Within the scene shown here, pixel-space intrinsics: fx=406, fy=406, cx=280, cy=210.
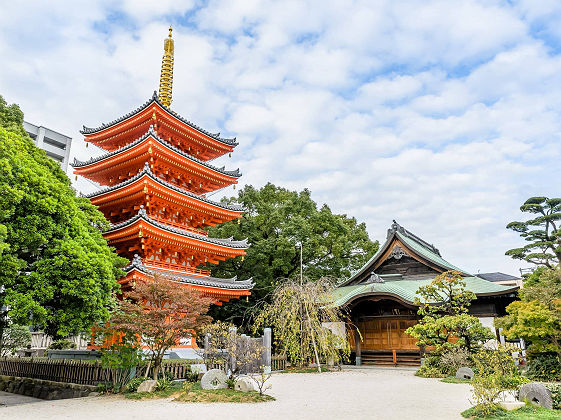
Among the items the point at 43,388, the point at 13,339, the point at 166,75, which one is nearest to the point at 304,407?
the point at 43,388

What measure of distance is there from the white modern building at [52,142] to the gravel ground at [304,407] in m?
51.8

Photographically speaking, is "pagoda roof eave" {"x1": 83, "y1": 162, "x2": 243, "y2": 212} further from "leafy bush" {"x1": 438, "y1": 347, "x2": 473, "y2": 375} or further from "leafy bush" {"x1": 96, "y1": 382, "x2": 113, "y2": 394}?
"leafy bush" {"x1": 438, "y1": 347, "x2": 473, "y2": 375}

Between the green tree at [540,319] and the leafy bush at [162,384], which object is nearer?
the leafy bush at [162,384]

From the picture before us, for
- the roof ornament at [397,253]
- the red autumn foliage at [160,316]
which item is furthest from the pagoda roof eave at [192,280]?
the roof ornament at [397,253]

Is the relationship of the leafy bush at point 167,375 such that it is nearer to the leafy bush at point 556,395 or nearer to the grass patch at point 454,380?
the grass patch at point 454,380

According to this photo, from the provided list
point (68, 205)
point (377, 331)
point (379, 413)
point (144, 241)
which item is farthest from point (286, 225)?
point (379, 413)

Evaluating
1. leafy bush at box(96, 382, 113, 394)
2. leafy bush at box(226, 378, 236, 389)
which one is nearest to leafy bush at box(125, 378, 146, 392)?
leafy bush at box(96, 382, 113, 394)

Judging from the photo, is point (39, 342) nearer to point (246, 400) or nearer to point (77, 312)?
point (77, 312)

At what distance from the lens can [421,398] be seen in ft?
31.6

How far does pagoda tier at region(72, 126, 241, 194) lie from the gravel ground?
1077 centimetres

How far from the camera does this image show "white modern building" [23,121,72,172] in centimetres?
5306

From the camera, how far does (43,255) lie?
10.5 metres

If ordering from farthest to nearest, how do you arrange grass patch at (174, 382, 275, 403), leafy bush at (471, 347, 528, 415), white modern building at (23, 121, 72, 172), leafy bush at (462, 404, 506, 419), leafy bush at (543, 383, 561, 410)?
white modern building at (23, 121, 72, 172)
grass patch at (174, 382, 275, 403)
leafy bush at (543, 383, 561, 410)
leafy bush at (471, 347, 528, 415)
leafy bush at (462, 404, 506, 419)

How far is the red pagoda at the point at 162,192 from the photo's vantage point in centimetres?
1730
